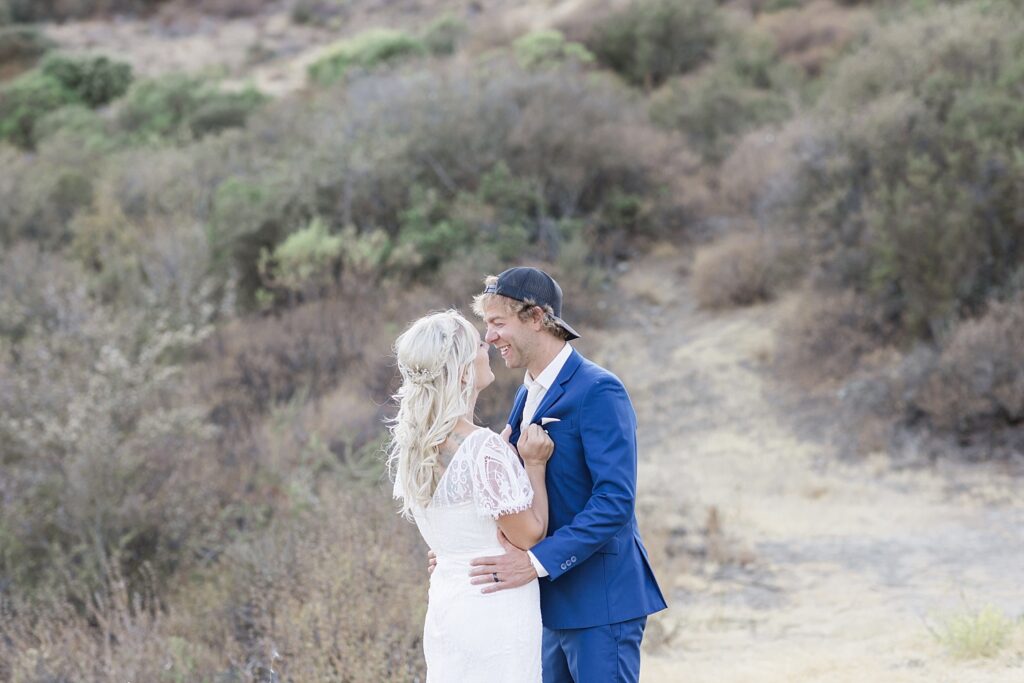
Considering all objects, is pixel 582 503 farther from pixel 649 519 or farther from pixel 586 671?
pixel 649 519

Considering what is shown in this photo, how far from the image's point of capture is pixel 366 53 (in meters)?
25.2

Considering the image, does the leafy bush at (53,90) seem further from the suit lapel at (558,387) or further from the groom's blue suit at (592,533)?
the groom's blue suit at (592,533)

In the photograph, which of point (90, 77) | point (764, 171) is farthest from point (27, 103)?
point (764, 171)

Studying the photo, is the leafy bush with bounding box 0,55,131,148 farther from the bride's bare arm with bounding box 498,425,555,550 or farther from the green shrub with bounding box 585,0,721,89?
the bride's bare arm with bounding box 498,425,555,550

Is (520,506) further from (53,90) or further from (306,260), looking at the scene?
(53,90)

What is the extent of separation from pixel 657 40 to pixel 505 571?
861 inches

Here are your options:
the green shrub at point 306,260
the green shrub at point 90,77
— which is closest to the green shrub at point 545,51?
the green shrub at point 306,260

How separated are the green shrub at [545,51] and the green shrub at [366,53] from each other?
3.57 m

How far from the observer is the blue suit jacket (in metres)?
3.01

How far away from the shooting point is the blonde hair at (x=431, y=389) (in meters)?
3.00

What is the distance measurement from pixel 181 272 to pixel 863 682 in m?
11.1

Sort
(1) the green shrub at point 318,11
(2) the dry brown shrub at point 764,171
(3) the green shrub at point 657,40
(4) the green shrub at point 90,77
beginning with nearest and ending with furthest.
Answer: (2) the dry brown shrub at point 764,171
(3) the green shrub at point 657,40
(4) the green shrub at point 90,77
(1) the green shrub at point 318,11

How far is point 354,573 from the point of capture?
560cm

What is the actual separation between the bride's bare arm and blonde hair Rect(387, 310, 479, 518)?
0.69 ft
